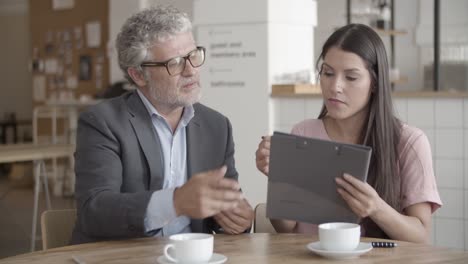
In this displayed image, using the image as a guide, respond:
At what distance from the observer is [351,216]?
1.72m

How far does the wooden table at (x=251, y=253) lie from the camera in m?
1.49

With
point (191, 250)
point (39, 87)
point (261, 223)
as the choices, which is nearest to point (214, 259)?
point (191, 250)

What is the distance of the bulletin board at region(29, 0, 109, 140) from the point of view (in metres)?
8.34

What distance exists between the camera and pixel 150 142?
2018mm

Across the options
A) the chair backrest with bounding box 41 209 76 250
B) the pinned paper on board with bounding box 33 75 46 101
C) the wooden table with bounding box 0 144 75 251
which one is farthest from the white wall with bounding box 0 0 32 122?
the chair backrest with bounding box 41 209 76 250

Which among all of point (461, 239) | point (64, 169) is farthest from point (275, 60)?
point (64, 169)

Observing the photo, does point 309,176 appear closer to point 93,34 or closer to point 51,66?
point 93,34

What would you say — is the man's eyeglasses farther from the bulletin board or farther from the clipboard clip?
the bulletin board

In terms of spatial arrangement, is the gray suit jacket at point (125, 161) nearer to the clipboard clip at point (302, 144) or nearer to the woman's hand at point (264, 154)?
the woman's hand at point (264, 154)

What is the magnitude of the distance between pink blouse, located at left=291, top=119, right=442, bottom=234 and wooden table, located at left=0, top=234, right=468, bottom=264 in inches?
16.6

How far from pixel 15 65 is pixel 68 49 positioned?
14.0ft

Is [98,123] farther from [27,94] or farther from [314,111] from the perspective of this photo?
[27,94]

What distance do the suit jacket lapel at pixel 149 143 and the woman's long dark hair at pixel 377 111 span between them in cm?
59

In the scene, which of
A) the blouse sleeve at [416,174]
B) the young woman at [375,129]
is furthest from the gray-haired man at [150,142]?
the blouse sleeve at [416,174]
